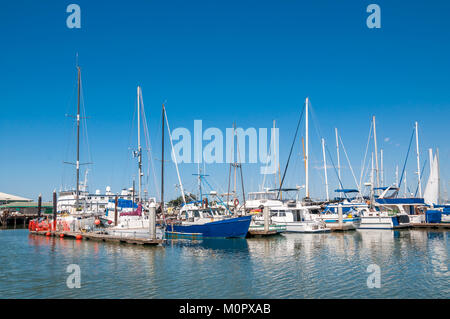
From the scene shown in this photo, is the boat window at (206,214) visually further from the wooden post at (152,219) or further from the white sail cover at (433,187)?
the white sail cover at (433,187)

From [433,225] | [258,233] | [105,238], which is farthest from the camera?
[433,225]

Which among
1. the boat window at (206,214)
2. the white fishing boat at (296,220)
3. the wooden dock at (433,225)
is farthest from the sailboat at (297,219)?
the wooden dock at (433,225)

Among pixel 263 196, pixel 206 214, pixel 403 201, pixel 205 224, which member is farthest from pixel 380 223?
pixel 205 224

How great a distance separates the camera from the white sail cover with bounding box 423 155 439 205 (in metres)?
60.8

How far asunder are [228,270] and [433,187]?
5175 cm

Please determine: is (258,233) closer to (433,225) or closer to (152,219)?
(152,219)

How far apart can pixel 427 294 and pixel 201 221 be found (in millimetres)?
24962

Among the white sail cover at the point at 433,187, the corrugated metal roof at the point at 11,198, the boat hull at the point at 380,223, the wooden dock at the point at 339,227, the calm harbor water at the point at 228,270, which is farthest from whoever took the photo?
the corrugated metal roof at the point at 11,198

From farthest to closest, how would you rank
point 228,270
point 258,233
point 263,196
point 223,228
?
point 263,196
point 258,233
point 223,228
point 228,270

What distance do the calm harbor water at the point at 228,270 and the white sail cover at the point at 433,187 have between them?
3123cm

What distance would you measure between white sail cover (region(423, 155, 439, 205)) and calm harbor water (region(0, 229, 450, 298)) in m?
31.2

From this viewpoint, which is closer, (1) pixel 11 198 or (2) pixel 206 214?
(2) pixel 206 214

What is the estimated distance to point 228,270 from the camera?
71.1 ft

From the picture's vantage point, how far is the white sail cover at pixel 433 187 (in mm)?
60806
